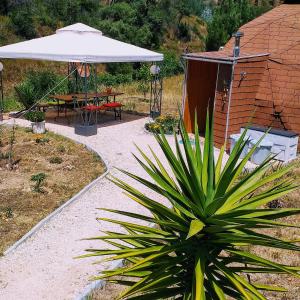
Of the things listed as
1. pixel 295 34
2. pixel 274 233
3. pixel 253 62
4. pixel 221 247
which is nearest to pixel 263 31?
pixel 295 34

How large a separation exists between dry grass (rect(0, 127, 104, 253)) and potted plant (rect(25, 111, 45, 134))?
0.82ft

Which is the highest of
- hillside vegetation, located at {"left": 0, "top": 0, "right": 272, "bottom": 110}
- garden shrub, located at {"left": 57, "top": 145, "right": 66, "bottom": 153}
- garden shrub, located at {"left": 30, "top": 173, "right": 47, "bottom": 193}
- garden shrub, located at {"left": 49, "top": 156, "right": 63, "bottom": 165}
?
hillside vegetation, located at {"left": 0, "top": 0, "right": 272, "bottom": 110}

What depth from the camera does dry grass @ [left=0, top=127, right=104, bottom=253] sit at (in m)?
7.61

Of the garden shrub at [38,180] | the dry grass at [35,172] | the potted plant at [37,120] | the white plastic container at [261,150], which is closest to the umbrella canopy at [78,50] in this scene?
the potted plant at [37,120]

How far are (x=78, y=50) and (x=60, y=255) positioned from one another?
8.06 m

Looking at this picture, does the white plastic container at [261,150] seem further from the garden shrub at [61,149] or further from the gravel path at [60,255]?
the garden shrub at [61,149]

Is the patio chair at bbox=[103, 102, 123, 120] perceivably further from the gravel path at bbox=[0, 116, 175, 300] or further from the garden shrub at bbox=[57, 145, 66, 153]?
the gravel path at bbox=[0, 116, 175, 300]

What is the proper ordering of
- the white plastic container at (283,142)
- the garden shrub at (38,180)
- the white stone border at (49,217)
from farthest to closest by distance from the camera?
the white plastic container at (283,142)
the garden shrub at (38,180)
the white stone border at (49,217)

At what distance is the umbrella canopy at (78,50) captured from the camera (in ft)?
41.8

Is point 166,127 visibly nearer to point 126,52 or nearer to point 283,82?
point 126,52

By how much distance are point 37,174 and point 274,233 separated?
5187 millimetres

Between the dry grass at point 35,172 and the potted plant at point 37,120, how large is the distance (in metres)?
0.25

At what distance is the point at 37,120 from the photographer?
43.5 feet

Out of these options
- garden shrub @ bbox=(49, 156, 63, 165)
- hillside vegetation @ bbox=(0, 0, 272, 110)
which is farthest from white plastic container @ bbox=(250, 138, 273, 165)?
hillside vegetation @ bbox=(0, 0, 272, 110)
